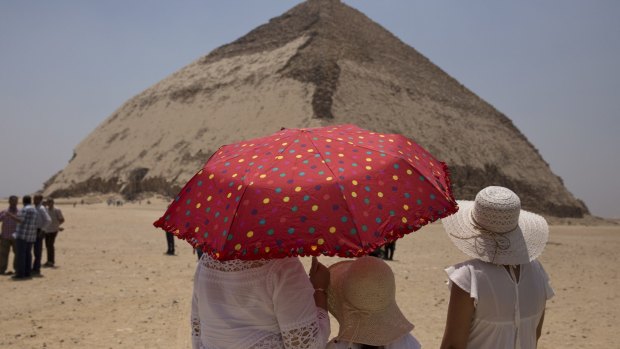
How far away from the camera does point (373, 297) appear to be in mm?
2424

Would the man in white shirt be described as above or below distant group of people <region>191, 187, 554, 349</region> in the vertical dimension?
below

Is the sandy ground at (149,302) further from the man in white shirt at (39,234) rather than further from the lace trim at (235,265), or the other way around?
the lace trim at (235,265)

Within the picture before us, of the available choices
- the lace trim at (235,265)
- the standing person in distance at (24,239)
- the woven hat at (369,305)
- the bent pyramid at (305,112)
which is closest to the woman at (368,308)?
the woven hat at (369,305)

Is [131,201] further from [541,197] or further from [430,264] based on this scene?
[541,197]

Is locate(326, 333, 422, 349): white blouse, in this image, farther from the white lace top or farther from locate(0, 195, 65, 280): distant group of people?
locate(0, 195, 65, 280): distant group of people

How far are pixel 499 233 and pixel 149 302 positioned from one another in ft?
20.7

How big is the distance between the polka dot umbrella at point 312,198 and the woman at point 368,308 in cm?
26

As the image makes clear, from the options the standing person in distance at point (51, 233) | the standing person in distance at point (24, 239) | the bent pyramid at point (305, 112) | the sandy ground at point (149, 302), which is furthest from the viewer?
the bent pyramid at point (305, 112)

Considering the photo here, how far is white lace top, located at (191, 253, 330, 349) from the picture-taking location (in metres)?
2.31

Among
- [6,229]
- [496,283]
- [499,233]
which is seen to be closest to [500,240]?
[499,233]

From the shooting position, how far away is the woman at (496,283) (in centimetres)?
249

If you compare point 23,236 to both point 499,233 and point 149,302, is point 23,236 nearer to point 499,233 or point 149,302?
point 149,302

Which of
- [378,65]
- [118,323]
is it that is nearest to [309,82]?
[378,65]

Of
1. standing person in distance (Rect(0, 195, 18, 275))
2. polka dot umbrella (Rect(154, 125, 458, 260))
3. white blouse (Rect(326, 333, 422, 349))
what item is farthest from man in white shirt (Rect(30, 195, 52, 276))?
white blouse (Rect(326, 333, 422, 349))
